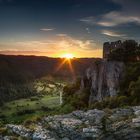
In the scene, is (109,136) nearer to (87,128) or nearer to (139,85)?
(87,128)

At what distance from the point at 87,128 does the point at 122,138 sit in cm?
320

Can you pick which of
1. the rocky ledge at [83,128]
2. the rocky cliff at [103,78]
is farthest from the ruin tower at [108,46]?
the rocky ledge at [83,128]

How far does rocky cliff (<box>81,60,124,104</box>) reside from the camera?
75375 millimetres

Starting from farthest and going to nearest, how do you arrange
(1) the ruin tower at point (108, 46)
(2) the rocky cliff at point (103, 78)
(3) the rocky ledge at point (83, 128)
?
1. (1) the ruin tower at point (108, 46)
2. (2) the rocky cliff at point (103, 78)
3. (3) the rocky ledge at point (83, 128)

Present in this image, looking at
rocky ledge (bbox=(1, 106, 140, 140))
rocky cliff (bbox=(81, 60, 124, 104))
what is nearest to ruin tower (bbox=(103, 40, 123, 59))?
rocky cliff (bbox=(81, 60, 124, 104))

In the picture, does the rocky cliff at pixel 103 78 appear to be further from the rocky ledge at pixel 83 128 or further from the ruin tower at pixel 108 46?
the rocky ledge at pixel 83 128

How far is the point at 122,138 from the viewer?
29.0 m

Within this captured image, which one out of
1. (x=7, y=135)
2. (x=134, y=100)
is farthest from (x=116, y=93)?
(x=7, y=135)

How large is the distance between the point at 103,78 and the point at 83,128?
51.7 meters

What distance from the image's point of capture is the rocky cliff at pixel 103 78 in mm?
Answer: 75375

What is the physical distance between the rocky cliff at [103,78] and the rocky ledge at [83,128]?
44418mm

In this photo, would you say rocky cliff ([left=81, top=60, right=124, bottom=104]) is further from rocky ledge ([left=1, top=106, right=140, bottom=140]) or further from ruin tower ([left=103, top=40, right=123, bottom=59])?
rocky ledge ([left=1, top=106, right=140, bottom=140])

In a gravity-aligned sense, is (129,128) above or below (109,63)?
below

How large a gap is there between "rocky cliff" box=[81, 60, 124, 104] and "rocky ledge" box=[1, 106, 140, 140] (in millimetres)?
44418
